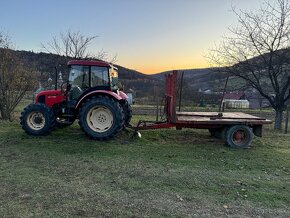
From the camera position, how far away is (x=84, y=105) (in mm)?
8906

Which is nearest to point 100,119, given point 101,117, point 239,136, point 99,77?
point 101,117

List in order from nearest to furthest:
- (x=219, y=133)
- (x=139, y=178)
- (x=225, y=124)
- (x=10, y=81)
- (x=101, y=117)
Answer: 1. (x=139, y=178)
2. (x=225, y=124)
3. (x=101, y=117)
4. (x=219, y=133)
5. (x=10, y=81)

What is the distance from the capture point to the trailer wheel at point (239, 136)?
8.81m

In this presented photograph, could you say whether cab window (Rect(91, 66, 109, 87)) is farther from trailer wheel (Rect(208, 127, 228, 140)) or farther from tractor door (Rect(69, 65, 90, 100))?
trailer wheel (Rect(208, 127, 228, 140))

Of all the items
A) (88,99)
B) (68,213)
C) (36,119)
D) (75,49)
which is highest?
(75,49)

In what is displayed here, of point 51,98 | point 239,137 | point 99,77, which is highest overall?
point 99,77

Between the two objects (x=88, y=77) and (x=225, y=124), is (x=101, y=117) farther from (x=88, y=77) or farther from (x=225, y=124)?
(x=225, y=124)

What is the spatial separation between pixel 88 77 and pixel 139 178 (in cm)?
441

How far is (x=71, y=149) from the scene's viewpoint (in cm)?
788

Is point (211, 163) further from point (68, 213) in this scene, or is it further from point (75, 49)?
point (75, 49)

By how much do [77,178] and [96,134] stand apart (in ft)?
10.5

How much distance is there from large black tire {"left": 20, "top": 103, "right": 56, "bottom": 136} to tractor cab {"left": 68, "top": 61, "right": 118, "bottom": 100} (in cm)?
90

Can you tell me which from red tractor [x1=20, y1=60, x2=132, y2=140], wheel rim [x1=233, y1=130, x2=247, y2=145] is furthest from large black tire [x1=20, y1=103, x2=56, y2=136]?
wheel rim [x1=233, y1=130, x2=247, y2=145]

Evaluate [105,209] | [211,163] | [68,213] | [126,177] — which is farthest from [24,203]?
[211,163]
